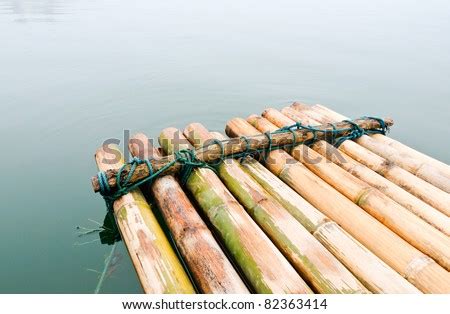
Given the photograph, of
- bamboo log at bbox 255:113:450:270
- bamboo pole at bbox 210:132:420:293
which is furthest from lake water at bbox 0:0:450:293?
bamboo log at bbox 255:113:450:270

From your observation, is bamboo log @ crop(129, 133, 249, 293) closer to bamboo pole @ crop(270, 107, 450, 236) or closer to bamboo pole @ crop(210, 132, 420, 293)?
bamboo pole @ crop(210, 132, 420, 293)

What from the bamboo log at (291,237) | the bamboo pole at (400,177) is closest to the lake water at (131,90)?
the bamboo log at (291,237)

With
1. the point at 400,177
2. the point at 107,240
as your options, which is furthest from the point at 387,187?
the point at 107,240

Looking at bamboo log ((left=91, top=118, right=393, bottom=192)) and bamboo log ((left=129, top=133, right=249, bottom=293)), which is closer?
bamboo log ((left=129, top=133, right=249, bottom=293))

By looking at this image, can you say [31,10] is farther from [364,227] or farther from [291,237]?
[364,227]

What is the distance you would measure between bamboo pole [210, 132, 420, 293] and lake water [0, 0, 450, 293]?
2.26 meters

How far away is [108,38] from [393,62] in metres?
14.8

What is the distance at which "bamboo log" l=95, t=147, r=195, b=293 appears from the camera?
281 cm

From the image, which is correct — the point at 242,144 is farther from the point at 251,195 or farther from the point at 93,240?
the point at 93,240

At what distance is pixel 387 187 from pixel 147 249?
120 inches

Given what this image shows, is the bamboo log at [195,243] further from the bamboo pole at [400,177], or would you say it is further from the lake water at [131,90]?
the bamboo pole at [400,177]

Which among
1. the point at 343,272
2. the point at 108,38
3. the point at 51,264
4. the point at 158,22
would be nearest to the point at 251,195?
the point at 343,272

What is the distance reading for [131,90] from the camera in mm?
10797

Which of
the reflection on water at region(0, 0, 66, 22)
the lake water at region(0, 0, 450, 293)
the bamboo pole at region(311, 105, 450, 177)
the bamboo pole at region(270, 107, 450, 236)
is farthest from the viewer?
the reflection on water at region(0, 0, 66, 22)
